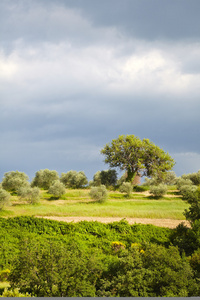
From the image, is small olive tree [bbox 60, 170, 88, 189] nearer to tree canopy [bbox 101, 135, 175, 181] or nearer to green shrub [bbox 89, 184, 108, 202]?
tree canopy [bbox 101, 135, 175, 181]

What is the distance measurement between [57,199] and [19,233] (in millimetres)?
18094

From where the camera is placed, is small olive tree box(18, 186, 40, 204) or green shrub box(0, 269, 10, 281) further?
small olive tree box(18, 186, 40, 204)

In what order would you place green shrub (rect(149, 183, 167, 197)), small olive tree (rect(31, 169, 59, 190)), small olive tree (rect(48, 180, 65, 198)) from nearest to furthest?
1. small olive tree (rect(48, 180, 65, 198))
2. green shrub (rect(149, 183, 167, 197))
3. small olive tree (rect(31, 169, 59, 190))

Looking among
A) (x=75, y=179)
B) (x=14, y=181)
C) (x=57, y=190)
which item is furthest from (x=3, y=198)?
(x=75, y=179)

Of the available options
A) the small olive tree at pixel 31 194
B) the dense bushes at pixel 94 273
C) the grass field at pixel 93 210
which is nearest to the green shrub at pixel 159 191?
the grass field at pixel 93 210

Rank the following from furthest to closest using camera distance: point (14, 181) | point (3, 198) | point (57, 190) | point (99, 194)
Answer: point (14, 181), point (57, 190), point (99, 194), point (3, 198)

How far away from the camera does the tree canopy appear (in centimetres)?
5184

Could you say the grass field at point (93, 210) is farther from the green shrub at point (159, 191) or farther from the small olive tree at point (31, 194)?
the green shrub at point (159, 191)

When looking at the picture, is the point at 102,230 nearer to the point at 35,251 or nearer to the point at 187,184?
the point at 35,251

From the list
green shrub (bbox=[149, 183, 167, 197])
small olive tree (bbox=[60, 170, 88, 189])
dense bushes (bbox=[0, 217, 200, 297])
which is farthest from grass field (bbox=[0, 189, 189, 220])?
small olive tree (bbox=[60, 170, 88, 189])

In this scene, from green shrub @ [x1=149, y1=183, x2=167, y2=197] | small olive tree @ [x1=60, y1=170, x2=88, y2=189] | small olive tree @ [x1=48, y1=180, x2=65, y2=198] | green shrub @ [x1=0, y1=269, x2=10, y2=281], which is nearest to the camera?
green shrub @ [x1=0, y1=269, x2=10, y2=281]

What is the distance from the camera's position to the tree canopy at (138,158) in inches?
2041

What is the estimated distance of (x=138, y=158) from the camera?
51.3 meters

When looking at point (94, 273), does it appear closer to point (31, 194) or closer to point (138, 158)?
point (31, 194)
